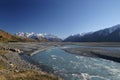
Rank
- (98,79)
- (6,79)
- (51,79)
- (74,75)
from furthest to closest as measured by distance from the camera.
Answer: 1. (74,75)
2. (98,79)
3. (51,79)
4. (6,79)

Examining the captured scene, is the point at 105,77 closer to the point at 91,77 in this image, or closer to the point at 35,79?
the point at 91,77

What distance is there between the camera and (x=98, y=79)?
→ 34.7m

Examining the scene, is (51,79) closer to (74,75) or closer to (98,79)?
(74,75)

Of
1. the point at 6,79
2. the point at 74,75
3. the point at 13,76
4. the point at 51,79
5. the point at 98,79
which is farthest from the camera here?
the point at 74,75

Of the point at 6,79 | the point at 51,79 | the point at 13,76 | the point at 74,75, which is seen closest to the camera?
the point at 6,79

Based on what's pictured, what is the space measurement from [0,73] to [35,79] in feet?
18.8

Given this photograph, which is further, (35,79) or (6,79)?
(35,79)

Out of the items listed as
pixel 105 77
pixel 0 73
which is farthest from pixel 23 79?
pixel 105 77

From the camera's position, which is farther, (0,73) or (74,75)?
(74,75)

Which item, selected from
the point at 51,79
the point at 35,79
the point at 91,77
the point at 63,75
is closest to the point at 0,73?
the point at 35,79

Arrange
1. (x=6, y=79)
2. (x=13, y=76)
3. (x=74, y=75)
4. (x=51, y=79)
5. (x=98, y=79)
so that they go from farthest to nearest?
1. (x=74, y=75)
2. (x=98, y=79)
3. (x=51, y=79)
4. (x=13, y=76)
5. (x=6, y=79)

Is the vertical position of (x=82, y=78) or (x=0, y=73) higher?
(x=0, y=73)

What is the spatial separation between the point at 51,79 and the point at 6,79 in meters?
7.81

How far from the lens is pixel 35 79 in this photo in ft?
99.9
